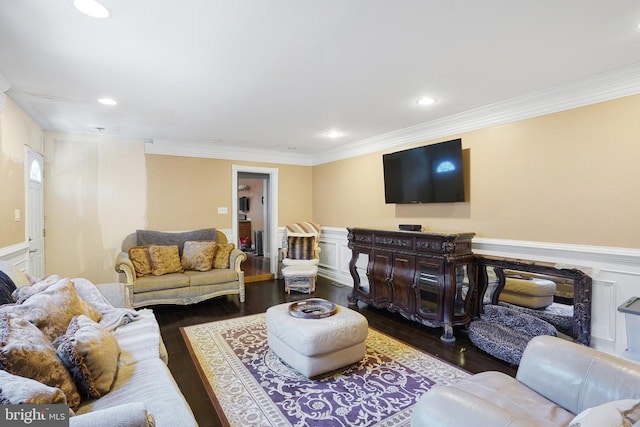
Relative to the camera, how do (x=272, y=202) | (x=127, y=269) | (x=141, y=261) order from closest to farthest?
(x=127, y=269) < (x=141, y=261) < (x=272, y=202)

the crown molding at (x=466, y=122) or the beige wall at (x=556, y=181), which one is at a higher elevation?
the crown molding at (x=466, y=122)

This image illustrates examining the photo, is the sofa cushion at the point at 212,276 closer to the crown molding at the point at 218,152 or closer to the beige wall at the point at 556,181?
the crown molding at the point at 218,152

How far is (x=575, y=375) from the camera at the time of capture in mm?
1421

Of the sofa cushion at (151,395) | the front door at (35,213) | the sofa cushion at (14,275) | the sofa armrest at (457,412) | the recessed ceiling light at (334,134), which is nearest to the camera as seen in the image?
the sofa armrest at (457,412)

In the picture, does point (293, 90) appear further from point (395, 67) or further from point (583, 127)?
point (583, 127)

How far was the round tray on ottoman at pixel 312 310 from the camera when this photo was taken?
2.55m

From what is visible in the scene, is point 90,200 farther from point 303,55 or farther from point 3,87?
point 303,55

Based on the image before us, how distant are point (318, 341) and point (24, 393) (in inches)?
64.3

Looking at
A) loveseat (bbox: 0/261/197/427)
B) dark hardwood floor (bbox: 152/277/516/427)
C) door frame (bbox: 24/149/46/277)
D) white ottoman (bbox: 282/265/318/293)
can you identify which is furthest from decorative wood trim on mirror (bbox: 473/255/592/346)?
door frame (bbox: 24/149/46/277)

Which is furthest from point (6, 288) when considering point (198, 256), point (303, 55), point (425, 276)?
point (425, 276)

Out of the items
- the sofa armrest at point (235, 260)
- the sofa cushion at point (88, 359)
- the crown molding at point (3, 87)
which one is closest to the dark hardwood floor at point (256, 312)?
the sofa armrest at point (235, 260)

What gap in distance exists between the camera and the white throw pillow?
2.81 feet

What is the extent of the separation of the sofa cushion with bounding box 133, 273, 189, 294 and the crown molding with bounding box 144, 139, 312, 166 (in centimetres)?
209

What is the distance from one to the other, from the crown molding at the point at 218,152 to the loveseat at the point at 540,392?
194 inches
